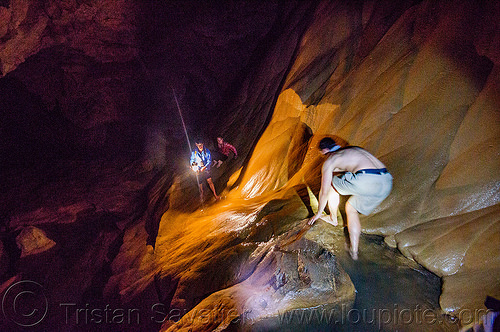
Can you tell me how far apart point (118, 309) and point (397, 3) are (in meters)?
9.83

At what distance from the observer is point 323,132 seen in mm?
5066

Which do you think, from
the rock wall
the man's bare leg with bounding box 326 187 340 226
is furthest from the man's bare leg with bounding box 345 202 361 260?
the rock wall

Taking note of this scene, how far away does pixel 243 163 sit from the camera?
8109 millimetres

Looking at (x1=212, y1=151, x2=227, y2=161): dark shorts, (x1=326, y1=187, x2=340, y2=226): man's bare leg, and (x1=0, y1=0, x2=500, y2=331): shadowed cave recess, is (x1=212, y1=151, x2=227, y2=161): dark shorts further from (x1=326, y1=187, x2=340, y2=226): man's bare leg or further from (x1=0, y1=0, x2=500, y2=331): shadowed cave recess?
(x1=326, y1=187, x2=340, y2=226): man's bare leg

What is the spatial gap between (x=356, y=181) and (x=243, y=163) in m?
5.39

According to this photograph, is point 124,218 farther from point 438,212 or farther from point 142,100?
point 438,212

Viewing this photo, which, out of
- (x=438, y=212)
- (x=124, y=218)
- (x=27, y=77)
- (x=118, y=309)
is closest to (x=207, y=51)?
(x=27, y=77)

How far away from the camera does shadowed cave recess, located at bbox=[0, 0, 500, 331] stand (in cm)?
279

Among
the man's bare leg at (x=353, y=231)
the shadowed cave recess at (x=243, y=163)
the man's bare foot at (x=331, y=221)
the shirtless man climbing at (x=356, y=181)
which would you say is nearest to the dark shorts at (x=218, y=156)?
the shadowed cave recess at (x=243, y=163)

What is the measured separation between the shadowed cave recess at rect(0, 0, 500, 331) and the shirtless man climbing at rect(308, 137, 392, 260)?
0.36m

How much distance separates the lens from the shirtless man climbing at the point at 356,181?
290 cm

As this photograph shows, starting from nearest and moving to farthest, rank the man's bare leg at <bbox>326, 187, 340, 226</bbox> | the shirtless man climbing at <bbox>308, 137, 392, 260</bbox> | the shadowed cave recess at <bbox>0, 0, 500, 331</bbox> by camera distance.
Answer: the shadowed cave recess at <bbox>0, 0, 500, 331</bbox> < the shirtless man climbing at <bbox>308, 137, 392, 260</bbox> < the man's bare leg at <bbox>326, 187, 340, 226</bbox>

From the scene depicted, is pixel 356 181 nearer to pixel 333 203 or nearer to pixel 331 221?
pixel 333 203

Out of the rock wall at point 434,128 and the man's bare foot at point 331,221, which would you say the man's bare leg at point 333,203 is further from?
the rock wall at point 434,128
